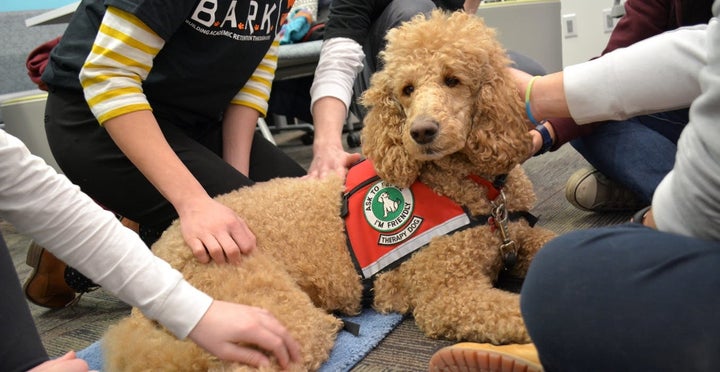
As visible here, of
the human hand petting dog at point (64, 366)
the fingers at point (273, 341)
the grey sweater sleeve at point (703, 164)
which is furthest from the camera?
the fingers at point (273, 341)

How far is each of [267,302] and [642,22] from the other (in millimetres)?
1082

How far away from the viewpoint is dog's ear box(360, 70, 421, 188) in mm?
1083

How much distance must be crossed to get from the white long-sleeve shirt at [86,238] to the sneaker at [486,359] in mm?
333

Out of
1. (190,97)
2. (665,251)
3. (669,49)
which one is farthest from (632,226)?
(190,97)

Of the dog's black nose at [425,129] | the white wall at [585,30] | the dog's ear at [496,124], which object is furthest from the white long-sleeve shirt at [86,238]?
the white wall at [585,30]

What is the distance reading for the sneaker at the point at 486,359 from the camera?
0.71m

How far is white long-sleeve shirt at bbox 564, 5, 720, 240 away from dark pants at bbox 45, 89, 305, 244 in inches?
32.4

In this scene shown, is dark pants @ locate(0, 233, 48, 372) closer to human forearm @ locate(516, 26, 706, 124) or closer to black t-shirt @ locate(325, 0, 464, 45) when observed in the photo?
human forearm @ locate(516, 26, 706, 124)

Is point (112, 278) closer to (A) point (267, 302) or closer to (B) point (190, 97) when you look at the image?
(A) point (267, 302)

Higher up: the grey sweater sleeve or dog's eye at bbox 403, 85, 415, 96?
the grey sweater sleeve

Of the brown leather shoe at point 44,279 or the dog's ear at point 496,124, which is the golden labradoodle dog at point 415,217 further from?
the brown leather shoe at point 44,279

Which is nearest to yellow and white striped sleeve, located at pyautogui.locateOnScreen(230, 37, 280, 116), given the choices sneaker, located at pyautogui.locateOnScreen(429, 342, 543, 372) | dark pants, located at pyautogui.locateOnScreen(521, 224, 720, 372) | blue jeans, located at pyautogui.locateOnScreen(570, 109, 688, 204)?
blue jeans, located at pyautogui.locateOnScreen(570, 109, 688, 204)

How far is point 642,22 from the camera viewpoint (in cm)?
136

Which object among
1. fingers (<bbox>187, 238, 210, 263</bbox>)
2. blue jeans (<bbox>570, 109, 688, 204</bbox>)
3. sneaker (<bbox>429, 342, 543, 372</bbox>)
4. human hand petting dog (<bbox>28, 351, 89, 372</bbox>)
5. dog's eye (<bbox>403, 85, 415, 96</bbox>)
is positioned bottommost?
blue jeans (<bbox>570, 109, 688, 204</bbox>)
